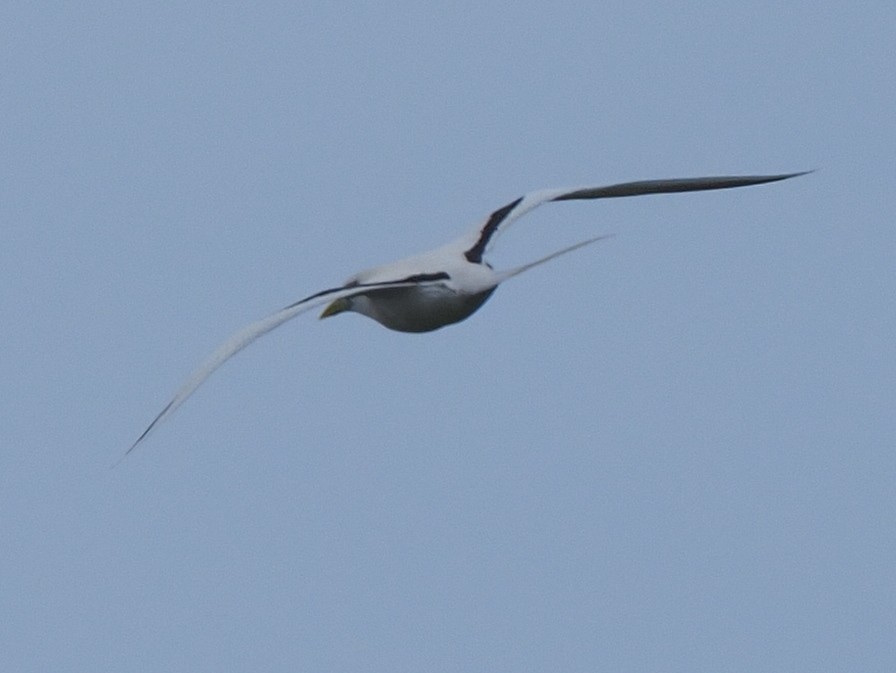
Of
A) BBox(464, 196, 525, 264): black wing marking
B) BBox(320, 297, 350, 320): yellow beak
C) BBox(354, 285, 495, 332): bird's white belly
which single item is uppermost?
BBox(464, 196, 525, 264): black wing marking

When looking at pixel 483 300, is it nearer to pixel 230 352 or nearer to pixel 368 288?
pixel 368 288

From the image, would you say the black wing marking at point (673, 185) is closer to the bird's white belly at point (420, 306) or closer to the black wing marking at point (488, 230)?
the black wing marking at point (488, 230)

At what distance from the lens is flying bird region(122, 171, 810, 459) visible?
45.6 ft

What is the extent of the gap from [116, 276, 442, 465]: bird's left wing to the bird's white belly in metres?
0.40

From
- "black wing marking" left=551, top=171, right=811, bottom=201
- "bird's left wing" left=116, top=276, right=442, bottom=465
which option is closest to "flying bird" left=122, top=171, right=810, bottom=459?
"bird's left wing" left=116, top=276, right=442, bottom=465

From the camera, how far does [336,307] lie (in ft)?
51.3

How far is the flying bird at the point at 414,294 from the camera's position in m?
13.9

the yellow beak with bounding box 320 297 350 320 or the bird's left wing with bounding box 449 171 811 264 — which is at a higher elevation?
the bird's left wing with bounding box 449 171 811 264

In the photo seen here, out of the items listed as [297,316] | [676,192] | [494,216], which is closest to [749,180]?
[676,192]

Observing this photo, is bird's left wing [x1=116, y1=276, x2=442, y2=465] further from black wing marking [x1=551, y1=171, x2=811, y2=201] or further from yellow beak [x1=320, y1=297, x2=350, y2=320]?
black wing marking [x1=551, y1=171, x2=811, y2=201]

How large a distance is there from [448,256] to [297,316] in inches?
61.8

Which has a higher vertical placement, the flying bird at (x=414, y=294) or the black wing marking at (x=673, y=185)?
the black wing marking at (x=673, y=185)

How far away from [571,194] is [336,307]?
7.54 feet

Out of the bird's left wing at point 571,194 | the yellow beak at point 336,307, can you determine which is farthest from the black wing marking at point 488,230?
the yellow beak at point 336,307
